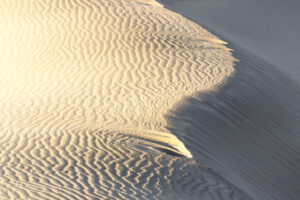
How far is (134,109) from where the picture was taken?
→ 26.8 ft

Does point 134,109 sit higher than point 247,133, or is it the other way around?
point 247,133

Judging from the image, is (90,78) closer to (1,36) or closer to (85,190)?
(1,36)

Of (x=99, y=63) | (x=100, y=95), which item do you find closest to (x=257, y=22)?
(x=99, y=63)

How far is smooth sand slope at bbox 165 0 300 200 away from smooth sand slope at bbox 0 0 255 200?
0.34 metres

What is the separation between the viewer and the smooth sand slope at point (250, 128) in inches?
278

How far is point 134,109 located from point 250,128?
7.25 ft

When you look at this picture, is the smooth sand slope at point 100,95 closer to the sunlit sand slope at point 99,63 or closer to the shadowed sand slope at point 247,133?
the sunlit sand slope at point 99,63

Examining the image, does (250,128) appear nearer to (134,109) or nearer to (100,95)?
(134,109)

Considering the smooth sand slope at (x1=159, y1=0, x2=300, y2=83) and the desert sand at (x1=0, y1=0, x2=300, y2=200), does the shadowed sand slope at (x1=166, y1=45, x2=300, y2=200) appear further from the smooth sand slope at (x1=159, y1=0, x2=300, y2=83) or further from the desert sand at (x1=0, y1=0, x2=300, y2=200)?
the smooth sand slope at (x1=159, y1=0, x2=300, y2=83)

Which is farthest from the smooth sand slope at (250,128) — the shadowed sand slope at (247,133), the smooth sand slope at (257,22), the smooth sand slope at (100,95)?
the smooth sand slope at (257,22)

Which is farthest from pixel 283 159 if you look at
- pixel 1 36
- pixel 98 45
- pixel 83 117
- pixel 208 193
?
pixel 1 36

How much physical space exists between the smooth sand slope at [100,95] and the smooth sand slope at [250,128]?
0.34 meters

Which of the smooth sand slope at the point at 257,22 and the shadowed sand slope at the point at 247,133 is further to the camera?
the smooth sand slope at the point at 257,22

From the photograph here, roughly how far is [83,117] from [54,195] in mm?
3035
